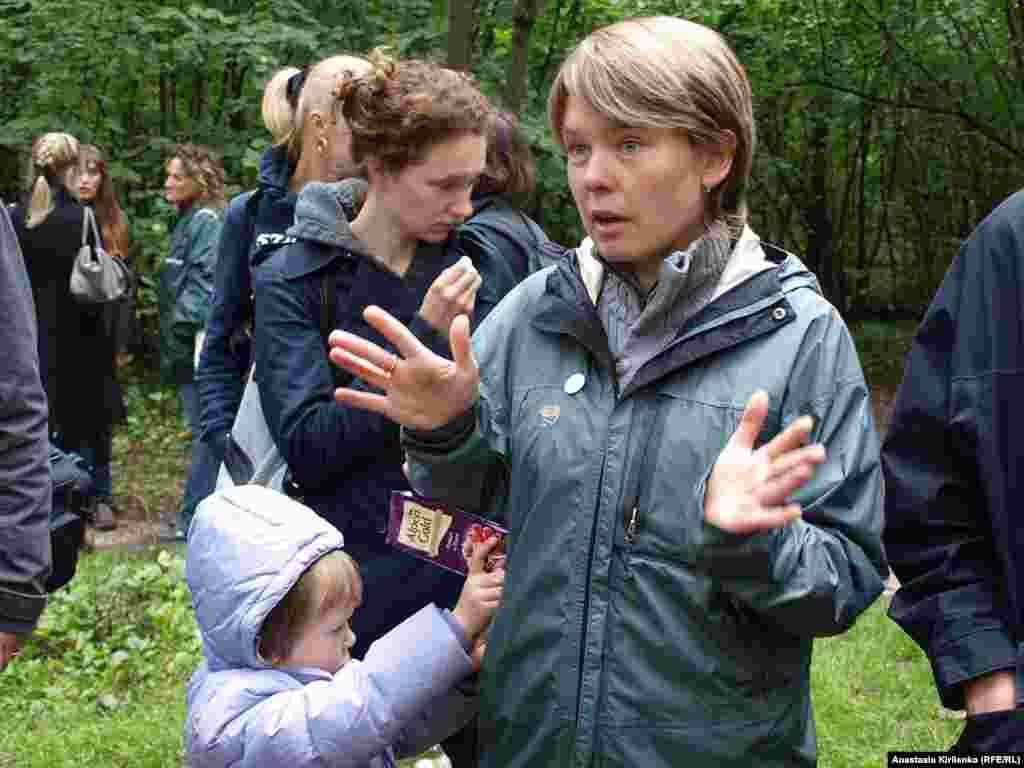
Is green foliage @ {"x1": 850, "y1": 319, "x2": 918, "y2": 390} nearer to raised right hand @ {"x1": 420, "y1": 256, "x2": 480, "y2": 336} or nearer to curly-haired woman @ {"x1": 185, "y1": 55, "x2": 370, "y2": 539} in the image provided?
curly-haired woman @ {"x1": 185, "y1": 55, "x2": 370, "y2": 539}

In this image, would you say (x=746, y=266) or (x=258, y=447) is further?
(x=258, y=447)

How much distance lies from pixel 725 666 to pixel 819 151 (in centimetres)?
1774

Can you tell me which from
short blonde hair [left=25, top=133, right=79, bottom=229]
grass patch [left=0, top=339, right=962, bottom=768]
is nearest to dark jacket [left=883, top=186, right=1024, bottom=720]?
grass patch [left=0, top=339, right=962, bottom=768]

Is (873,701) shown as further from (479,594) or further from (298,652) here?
(298,652)

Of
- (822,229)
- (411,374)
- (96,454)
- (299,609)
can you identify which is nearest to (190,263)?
(96,454)

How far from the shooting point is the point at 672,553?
231cm

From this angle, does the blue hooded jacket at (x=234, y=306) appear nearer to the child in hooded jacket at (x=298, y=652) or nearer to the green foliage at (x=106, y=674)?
the green foliage at (x=106, y=674)

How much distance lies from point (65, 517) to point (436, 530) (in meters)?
1.07

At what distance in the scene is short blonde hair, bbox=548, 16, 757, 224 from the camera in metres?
2.40

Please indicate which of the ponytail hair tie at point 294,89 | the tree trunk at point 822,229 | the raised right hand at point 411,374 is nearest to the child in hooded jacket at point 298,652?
the raised right hand at point 411,374

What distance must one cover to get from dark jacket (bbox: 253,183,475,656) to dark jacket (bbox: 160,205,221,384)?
5.53 m

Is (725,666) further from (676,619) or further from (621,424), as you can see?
(621,424)

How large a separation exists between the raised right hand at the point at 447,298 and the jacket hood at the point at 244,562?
19.7 inches

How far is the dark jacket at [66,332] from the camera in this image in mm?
9500
